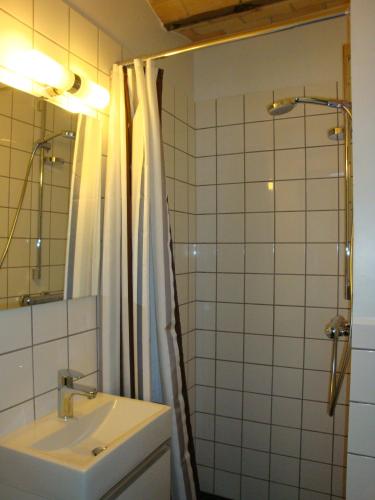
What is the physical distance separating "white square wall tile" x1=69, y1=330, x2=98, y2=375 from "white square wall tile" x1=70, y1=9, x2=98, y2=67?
1.09 metres

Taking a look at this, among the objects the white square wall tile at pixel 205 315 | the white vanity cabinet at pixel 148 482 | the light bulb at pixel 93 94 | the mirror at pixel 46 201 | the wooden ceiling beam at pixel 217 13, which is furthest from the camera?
the white square wall tile at pixel 205 315

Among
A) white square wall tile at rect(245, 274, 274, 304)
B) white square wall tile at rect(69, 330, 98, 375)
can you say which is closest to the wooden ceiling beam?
white square wall tile at rect(245, 274, 274, 304)

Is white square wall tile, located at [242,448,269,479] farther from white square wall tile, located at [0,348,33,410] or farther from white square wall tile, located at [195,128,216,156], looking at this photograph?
white square wall tile, located at [195,128,216,156]

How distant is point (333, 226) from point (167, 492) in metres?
1.48

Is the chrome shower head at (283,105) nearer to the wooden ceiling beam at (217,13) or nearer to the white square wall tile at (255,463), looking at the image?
the wooden ceiling beam at (217,13)

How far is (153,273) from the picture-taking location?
156 centimetres

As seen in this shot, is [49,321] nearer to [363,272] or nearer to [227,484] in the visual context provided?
[363,272]

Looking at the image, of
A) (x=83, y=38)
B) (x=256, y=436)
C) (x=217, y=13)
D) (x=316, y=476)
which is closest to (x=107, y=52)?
(x=83, y=38)

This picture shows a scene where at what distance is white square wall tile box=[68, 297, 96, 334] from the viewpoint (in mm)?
1476

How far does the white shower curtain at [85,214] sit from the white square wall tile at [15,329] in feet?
0.63

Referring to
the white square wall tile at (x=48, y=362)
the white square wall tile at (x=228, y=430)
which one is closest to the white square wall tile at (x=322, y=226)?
the white square wall tile at (x=228, y=430)

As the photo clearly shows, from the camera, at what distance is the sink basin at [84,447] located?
3.31ft

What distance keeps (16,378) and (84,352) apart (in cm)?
32

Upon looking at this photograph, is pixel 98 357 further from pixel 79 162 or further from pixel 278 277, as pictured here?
pixel 278 277
